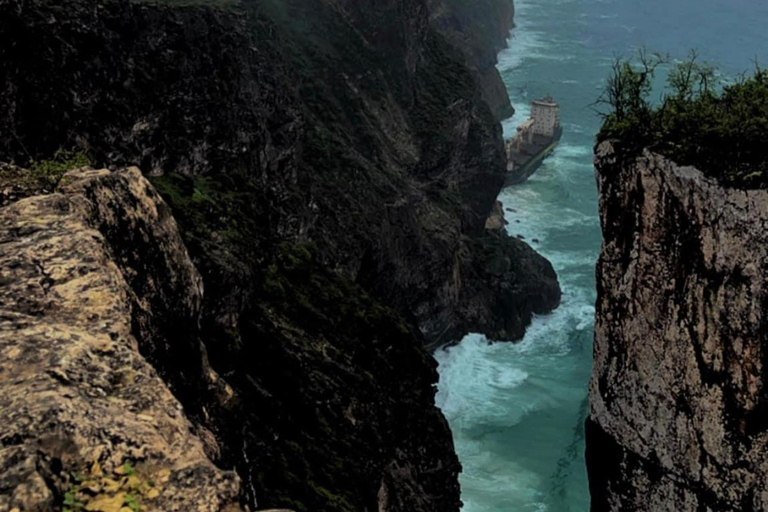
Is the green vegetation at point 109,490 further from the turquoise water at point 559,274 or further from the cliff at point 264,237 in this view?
the turquoise water at point 559,274

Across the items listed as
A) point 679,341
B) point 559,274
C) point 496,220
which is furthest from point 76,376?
point 496,220

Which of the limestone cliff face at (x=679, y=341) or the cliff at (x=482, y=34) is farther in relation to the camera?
the cliff at (x=482, y=34)

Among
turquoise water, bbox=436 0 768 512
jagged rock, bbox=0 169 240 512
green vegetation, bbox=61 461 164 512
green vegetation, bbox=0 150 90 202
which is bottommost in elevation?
turquoise water, bbox=436 0 768 512

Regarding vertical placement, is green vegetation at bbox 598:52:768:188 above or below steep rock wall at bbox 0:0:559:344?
above

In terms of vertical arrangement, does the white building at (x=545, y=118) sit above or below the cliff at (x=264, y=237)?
below

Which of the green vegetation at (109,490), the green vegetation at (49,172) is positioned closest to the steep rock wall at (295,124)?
the green vegetation at (49,172)

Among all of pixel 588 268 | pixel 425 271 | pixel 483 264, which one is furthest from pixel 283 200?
pixel 588 268

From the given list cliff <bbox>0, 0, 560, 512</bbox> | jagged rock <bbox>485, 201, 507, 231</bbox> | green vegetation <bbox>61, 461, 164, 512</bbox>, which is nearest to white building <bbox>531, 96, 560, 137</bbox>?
jagged rock <bbox>485, 201, 507, 231</bbox>

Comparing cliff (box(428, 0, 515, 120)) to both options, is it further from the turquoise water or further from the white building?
the white building
